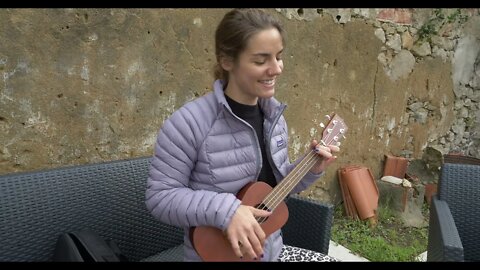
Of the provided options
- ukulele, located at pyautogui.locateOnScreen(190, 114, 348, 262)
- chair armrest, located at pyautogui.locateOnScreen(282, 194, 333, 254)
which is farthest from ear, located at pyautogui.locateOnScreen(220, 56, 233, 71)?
chair armrest, located at pyautogui.locateOnScreen(282, 194, 333, 254)

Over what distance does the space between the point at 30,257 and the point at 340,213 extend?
3.05 metres

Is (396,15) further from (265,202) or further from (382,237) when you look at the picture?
(265,202)

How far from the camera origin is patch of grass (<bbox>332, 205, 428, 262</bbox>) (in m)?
3.27

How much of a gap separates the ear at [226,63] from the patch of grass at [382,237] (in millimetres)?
2232

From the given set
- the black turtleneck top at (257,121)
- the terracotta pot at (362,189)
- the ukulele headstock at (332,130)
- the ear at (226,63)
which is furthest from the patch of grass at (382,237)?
the ear at (226,63)

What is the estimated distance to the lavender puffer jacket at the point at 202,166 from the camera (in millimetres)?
1372

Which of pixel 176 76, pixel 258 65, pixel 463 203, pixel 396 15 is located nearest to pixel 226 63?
pixel 258 65

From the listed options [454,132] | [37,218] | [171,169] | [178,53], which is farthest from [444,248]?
[454,132]

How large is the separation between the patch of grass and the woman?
75.9 inches

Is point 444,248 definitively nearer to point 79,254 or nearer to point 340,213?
point 79,254

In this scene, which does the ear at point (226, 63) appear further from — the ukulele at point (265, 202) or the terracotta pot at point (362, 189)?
the terracotta pot at point (362, 189)

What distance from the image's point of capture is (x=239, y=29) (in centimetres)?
144

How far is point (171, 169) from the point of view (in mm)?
1414

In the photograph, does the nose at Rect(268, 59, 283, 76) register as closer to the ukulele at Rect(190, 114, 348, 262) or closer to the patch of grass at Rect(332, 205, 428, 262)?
the ukulele at Rect(190, 114, 348, 262)
